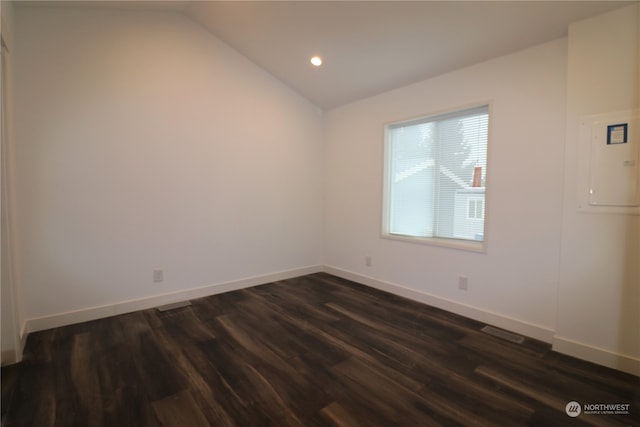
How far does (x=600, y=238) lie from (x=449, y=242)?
1.21m

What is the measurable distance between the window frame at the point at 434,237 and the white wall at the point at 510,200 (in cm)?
3

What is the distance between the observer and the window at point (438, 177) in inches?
117

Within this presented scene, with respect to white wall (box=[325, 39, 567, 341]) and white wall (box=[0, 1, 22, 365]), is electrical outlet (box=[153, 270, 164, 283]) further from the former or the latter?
white wall (box=[325, 39, 567, 341])

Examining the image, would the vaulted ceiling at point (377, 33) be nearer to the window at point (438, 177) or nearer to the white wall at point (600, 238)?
the white wall at point (600, 238)

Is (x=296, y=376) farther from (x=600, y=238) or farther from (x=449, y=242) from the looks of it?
(x=600, y=238)

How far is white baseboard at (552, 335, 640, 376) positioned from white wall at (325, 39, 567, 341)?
0.48ft

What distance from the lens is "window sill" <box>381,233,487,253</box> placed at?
9.42ft

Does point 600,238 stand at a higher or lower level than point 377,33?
lower

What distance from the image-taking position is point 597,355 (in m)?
2.12

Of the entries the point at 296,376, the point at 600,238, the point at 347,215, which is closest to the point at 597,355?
the point at 600,238

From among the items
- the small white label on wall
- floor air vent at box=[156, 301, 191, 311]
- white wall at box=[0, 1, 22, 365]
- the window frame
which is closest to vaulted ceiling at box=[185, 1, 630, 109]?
the window frame

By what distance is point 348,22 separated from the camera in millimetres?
2662

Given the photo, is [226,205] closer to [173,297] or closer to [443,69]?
[173,297]

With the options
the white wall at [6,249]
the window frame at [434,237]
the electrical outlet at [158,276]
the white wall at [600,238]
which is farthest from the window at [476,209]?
the white wall at [6,249]
